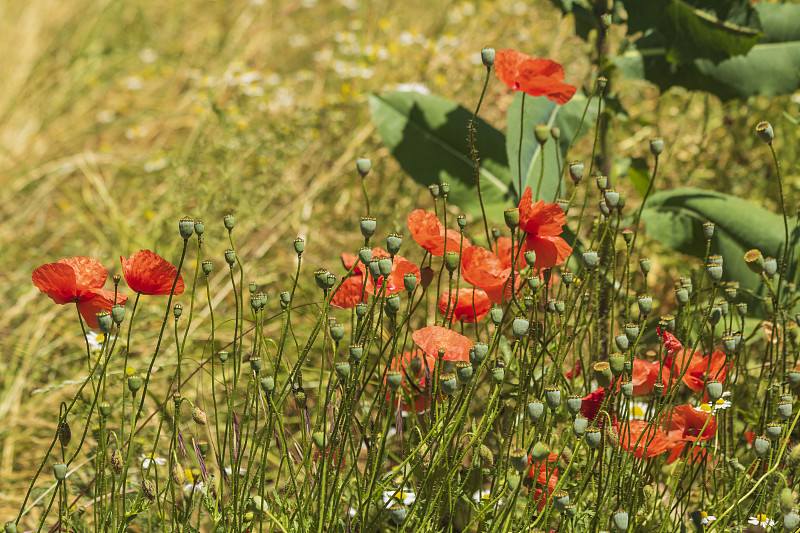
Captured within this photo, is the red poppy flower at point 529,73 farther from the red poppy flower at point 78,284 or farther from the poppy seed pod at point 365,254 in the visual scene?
the red poppy flower at point 78,284

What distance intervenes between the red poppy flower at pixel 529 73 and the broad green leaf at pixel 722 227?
24.8 inches

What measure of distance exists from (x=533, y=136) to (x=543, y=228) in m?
0.82

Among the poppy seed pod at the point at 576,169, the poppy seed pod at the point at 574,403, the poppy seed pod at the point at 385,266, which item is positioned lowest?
the poppy seed pod at the point at 574,403

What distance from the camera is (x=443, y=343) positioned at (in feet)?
3.98

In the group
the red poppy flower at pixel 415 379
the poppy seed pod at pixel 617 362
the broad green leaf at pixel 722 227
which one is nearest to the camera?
the poppy seed pod at pixel 617 362

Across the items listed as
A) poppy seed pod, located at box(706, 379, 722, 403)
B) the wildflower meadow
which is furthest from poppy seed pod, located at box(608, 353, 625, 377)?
poppy seed pod, located at box(706, 379, 722, 403)

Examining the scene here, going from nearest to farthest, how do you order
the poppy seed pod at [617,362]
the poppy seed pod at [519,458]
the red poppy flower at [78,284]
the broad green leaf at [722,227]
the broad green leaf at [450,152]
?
the poppy seed pod at [519,458] < the poppy seed pod at [617,362] < the red poppy flower at [78,284] < the broad green leaf at [722,227] < the broad green leaf at [450,152]

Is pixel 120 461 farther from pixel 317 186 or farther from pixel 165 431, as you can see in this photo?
pixel 317 186

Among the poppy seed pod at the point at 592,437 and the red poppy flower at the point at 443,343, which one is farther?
the red poppy flower at the point at 443,343

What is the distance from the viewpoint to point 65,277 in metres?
1.18

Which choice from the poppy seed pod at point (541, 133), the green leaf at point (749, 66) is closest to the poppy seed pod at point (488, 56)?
the poppy seed pod at point (541, 133)

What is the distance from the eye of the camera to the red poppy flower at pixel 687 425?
1312 mm

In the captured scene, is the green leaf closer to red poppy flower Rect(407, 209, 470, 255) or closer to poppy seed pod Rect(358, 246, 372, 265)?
red poppy flower Rect(407, 209, 470, 255)

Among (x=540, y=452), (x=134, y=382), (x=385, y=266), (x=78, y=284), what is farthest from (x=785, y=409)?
(x=78, y=284)
